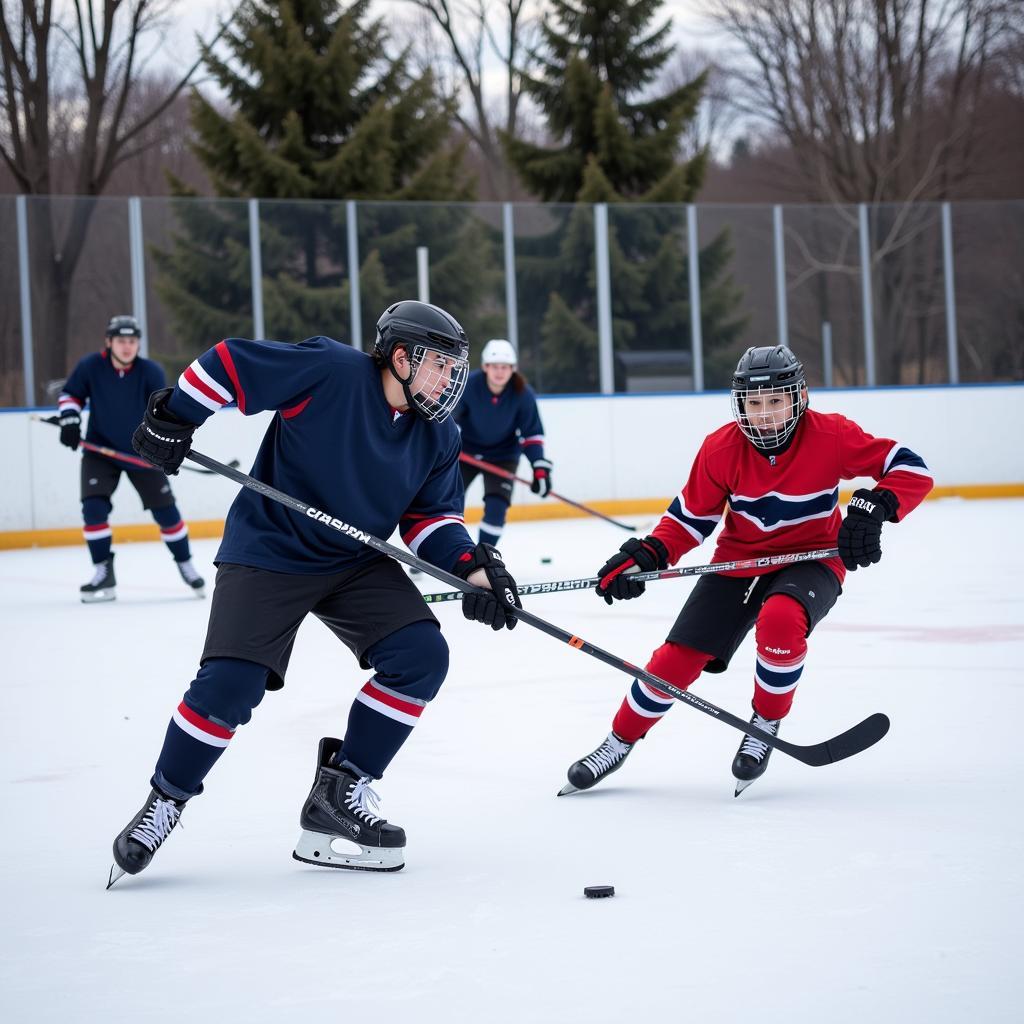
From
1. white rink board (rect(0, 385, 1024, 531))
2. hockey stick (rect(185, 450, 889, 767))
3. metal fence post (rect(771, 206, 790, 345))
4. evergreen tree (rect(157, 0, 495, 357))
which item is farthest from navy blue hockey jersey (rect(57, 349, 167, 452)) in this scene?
metal fence post (rect(771, 206, 790, 345))

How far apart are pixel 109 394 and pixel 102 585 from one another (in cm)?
82

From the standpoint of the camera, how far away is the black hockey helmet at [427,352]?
243 centimetres

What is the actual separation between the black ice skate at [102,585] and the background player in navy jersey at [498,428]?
5.33 ft

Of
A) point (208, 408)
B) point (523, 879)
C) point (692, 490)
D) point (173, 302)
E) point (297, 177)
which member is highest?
point (297, 177)

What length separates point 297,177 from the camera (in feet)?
44.5

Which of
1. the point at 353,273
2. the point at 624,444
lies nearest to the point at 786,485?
the point at 624,444

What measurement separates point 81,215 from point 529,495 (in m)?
3.55

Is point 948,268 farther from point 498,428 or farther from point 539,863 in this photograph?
point 539,863

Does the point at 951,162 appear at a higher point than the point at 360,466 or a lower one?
higher

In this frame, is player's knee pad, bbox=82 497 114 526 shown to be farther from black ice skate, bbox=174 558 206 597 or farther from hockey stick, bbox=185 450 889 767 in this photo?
hockey stick, bbox=185 450 889 767

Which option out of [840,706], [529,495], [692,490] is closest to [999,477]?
[529,495]

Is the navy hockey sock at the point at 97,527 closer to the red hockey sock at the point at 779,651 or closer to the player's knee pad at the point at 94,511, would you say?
the player's knee pad at the point at 94,511

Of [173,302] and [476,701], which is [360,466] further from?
[173,302]

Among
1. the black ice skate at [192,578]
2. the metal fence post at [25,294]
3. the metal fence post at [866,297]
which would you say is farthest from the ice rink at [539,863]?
the metal fence post at [866,297]
